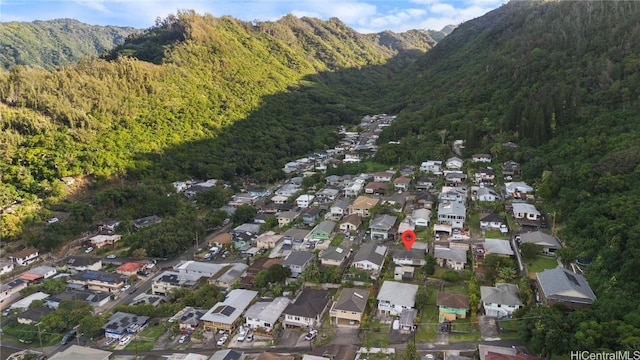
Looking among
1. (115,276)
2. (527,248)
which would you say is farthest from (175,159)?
(527,248)

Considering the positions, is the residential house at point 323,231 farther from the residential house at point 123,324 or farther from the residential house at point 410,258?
the residential house at point 123,324

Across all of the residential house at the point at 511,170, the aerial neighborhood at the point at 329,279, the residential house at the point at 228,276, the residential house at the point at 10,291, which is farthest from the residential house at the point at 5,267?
the residential house at the point at 511,170

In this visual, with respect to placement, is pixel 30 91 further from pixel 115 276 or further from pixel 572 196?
pixel 572 196

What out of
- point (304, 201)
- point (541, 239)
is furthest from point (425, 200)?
point (304, 201)

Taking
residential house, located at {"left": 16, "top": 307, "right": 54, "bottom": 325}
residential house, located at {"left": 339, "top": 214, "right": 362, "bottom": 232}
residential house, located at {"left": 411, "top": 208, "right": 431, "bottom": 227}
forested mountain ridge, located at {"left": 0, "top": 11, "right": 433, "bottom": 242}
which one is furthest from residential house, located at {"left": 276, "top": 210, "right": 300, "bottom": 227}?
residential house, located at {"left": 16, "top": 307, "right": 54, "bottom": 325}

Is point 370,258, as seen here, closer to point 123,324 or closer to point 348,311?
point 348,311

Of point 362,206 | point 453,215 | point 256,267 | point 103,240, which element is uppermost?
point 362,206

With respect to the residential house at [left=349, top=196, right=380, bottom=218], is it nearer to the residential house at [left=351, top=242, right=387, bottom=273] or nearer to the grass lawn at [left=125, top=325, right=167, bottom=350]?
the residential house at [left=351, top=242, right=387, bottom=273]

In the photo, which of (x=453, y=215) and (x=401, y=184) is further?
(x=401, y=184)
